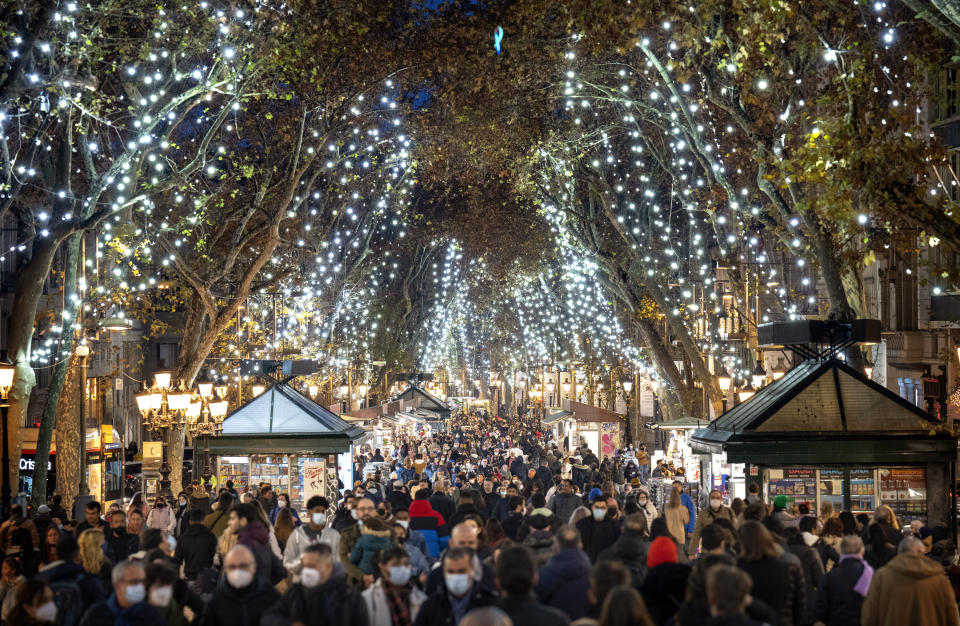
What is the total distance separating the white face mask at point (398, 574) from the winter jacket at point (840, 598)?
321 centimetres

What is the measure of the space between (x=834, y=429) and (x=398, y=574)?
1018 cm

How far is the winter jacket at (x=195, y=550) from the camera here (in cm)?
1159

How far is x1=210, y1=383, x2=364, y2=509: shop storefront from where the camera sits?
21328 millimetres

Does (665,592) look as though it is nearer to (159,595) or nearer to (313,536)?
(159,595)

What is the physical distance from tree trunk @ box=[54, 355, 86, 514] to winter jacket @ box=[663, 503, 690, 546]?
11213 millimetres

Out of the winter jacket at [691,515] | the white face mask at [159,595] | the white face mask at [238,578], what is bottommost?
the winter jacket at [691,515]

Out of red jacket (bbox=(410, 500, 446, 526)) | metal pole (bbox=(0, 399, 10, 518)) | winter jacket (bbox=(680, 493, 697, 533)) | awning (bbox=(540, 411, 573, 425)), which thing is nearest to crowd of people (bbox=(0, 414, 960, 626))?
red jacket (bbox=(410, 500, 446, 526))

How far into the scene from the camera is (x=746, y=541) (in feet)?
26.6

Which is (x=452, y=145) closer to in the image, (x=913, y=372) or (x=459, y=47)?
(x=459, y=47)

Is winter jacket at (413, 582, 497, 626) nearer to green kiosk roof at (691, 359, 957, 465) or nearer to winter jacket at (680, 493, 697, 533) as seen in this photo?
winter jacket at (680, 493, 697, 533)

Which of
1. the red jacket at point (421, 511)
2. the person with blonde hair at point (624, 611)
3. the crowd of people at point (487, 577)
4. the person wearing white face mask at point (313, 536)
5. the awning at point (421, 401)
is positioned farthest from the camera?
the awning at point (421, 401)

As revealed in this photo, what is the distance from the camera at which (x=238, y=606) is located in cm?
732

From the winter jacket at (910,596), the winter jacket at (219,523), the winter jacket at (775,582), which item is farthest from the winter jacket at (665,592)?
the winter jacket at (219,523)

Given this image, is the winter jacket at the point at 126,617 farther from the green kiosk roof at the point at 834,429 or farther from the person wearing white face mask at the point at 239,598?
the green kiosk roof at the point at 834,429
